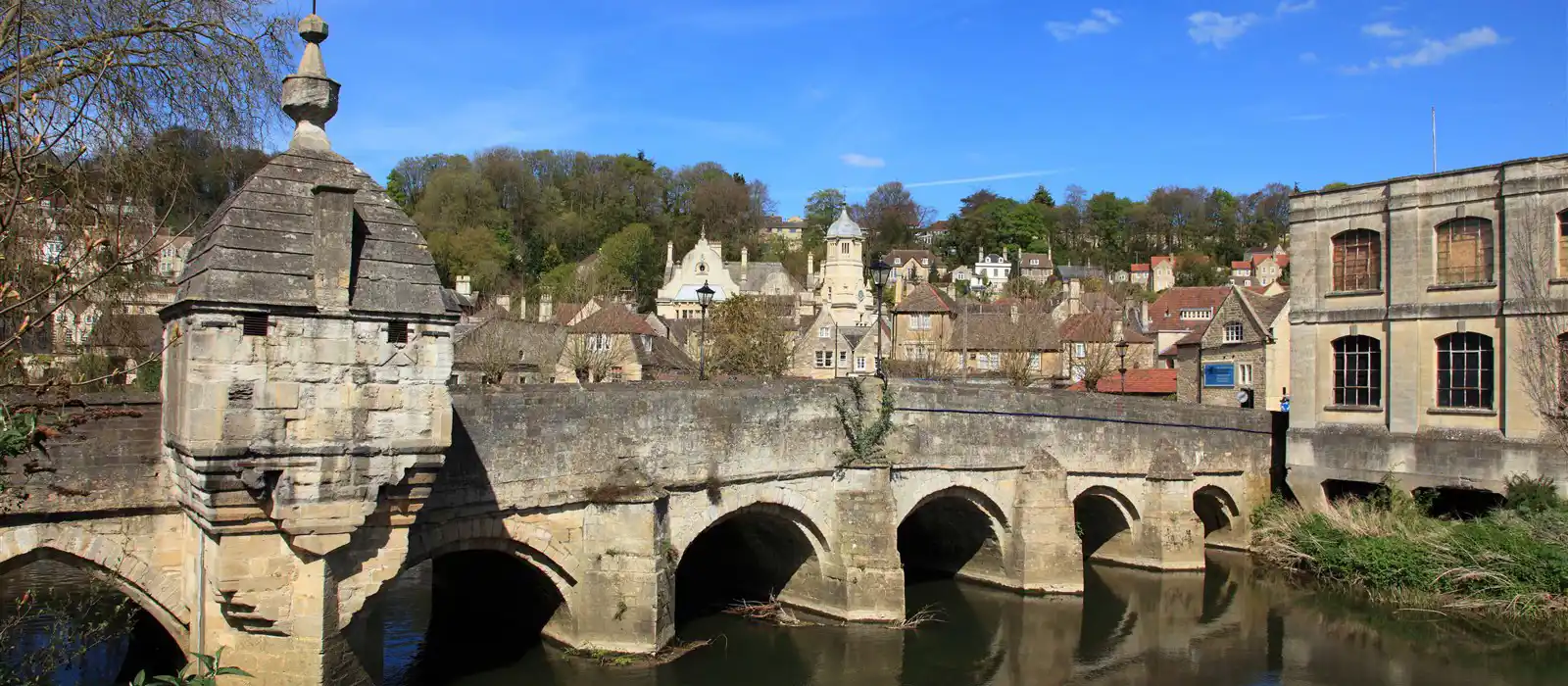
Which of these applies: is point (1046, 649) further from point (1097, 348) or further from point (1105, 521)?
point (1097, 348)

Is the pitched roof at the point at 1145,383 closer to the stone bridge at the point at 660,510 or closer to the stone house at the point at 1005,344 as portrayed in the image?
the stone house at the point at 1005,344

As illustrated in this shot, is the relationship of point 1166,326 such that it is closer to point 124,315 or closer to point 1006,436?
point 1006,436

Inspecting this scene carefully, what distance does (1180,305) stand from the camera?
59844 millimetres

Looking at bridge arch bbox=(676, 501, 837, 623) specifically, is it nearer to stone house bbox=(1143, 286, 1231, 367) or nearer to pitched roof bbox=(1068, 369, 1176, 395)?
pitched roof bbox=(1068, 369, 1176, 395)

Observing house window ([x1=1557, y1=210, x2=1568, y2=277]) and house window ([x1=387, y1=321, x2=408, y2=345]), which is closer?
house window ([x1=387, y1=321, x2=408, y2=345])

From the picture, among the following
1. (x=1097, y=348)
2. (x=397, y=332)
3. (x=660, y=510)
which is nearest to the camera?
(x=397, y=332)

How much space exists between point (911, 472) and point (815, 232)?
9449 centimetres

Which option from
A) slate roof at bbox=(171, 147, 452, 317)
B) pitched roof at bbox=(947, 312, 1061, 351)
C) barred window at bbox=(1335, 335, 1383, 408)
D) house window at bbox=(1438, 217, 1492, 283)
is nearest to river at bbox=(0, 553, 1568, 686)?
barred window at bbox=(1335, 335, 1383, 408)

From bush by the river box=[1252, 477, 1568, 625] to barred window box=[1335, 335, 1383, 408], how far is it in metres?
2.22

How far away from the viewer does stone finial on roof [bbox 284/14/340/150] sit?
34.4ft

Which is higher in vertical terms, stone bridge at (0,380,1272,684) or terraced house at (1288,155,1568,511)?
terraced house at (1288,155,1568,511)

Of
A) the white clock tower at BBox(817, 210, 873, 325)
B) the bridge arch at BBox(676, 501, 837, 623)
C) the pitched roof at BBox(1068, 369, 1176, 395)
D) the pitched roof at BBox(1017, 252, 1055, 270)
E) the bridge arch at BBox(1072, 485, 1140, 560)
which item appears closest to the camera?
the bridge arch at BBox(676, 501, 837, 623)

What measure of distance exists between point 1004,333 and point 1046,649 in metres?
28.2

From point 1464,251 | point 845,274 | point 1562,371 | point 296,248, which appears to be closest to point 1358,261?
point 1464,251
